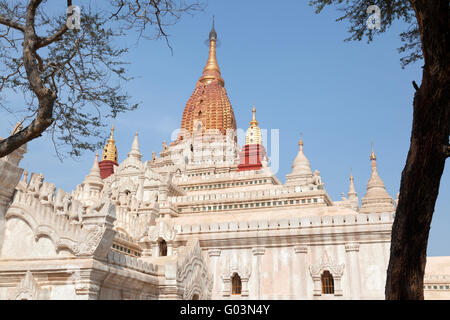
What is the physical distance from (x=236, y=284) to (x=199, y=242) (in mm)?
2753

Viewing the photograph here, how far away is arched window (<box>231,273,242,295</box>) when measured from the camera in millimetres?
22031

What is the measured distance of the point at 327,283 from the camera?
21.2 metres

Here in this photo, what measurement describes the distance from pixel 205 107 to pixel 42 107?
49.7 m

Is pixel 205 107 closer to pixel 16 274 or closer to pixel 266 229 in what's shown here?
pixel 266 229

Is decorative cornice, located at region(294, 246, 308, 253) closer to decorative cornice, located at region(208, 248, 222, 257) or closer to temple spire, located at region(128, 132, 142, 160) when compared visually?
decorative cornice, located at region(208, 248, 222, 257)

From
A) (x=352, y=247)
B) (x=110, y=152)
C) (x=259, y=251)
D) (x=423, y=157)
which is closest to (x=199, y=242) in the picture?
(x=259, y=251)

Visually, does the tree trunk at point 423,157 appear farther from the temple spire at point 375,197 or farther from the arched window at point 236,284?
the temple spire at point 375,197

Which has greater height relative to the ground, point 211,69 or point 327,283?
point 211,69

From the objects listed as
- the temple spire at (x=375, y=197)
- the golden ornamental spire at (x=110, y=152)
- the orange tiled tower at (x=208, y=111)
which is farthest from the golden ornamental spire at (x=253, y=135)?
the golden ornamental spire at (x=110, y=152)

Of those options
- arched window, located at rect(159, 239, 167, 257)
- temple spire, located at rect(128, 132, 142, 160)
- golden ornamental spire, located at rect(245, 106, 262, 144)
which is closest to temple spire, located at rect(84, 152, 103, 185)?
temple spire, located at rect(128, 132, 142, 160)

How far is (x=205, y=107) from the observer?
57.8 meters

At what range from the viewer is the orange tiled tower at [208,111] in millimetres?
56250

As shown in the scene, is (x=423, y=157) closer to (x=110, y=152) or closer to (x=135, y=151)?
(x=135, y=151)
